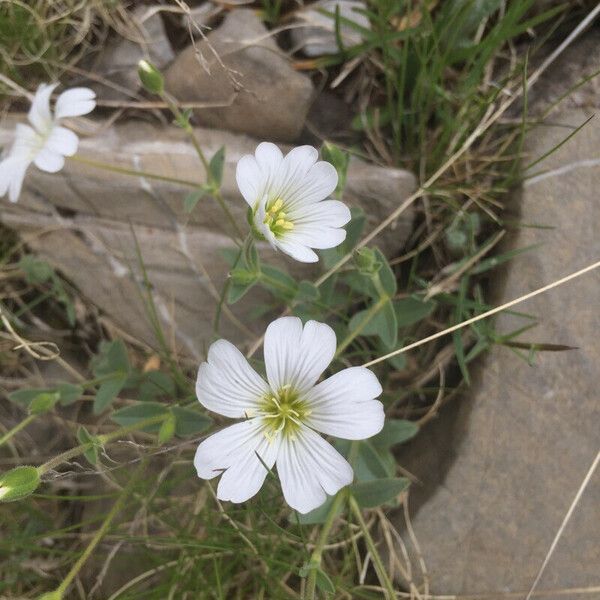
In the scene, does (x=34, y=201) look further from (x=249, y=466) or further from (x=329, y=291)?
(x=249, y=466)

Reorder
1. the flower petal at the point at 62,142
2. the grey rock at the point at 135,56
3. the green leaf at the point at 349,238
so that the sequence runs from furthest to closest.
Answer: the grey rock at the point at 135,56 → the green leaf at the point at 349,238 → the flower petal at the point at 62,142

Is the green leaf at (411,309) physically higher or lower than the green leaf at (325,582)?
higher

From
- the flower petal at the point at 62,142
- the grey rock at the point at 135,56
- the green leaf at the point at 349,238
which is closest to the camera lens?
the flower petal at the point at 62,142

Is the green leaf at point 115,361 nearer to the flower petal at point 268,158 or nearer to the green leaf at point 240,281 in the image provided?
the green leaf at point 240,281

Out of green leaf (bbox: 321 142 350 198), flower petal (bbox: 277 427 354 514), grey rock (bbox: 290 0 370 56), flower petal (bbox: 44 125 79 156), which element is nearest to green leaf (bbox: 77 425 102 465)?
flower petal (bbox: 277 427 354 514)

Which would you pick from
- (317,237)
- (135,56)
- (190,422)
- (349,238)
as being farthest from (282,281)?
(135,56)

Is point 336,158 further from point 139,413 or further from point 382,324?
point 139,413

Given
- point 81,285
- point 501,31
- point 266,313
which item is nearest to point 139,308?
point 81,285

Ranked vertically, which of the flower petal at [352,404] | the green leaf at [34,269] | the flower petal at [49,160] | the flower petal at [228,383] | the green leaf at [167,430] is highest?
the flower petal at [352,404]

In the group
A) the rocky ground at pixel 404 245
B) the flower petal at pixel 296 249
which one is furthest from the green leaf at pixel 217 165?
the flower petal at pixel 296 249
